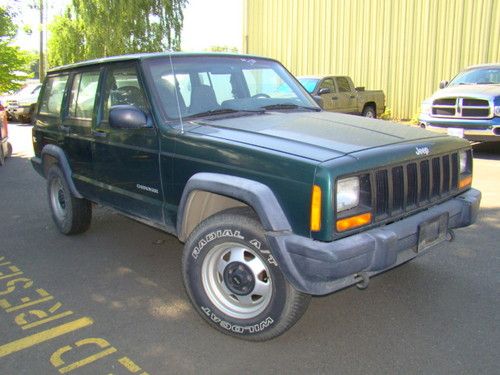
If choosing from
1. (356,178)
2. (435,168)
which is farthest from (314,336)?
(435,168)

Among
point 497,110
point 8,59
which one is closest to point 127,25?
point 8,59

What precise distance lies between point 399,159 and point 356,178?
1.32ft

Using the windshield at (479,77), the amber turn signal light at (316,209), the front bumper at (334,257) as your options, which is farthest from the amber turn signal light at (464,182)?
the windshield at (479,77)

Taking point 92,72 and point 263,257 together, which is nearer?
point 263,257

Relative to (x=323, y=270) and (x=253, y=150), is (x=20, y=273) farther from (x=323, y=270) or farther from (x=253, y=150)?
(x=323, y=270)

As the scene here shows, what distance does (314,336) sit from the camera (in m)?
3.31

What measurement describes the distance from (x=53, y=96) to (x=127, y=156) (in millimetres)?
1998

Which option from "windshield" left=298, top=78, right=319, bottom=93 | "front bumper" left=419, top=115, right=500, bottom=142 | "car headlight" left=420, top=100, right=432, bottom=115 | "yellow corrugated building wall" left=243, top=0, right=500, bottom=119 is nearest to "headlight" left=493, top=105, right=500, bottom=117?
"front bumper" left=419, top=115, right=500, bottom=142

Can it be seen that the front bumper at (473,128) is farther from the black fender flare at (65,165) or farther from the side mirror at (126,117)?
the side mirror at (126,117)

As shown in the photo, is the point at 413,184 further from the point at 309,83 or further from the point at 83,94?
the point at 309,83

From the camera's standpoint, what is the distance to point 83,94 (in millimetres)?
4832

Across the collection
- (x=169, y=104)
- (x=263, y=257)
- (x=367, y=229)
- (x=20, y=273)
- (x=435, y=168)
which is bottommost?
(x=20, y=273)

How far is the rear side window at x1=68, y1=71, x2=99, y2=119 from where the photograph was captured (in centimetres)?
463

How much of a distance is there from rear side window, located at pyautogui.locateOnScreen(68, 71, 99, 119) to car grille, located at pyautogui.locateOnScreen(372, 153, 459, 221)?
282cm
